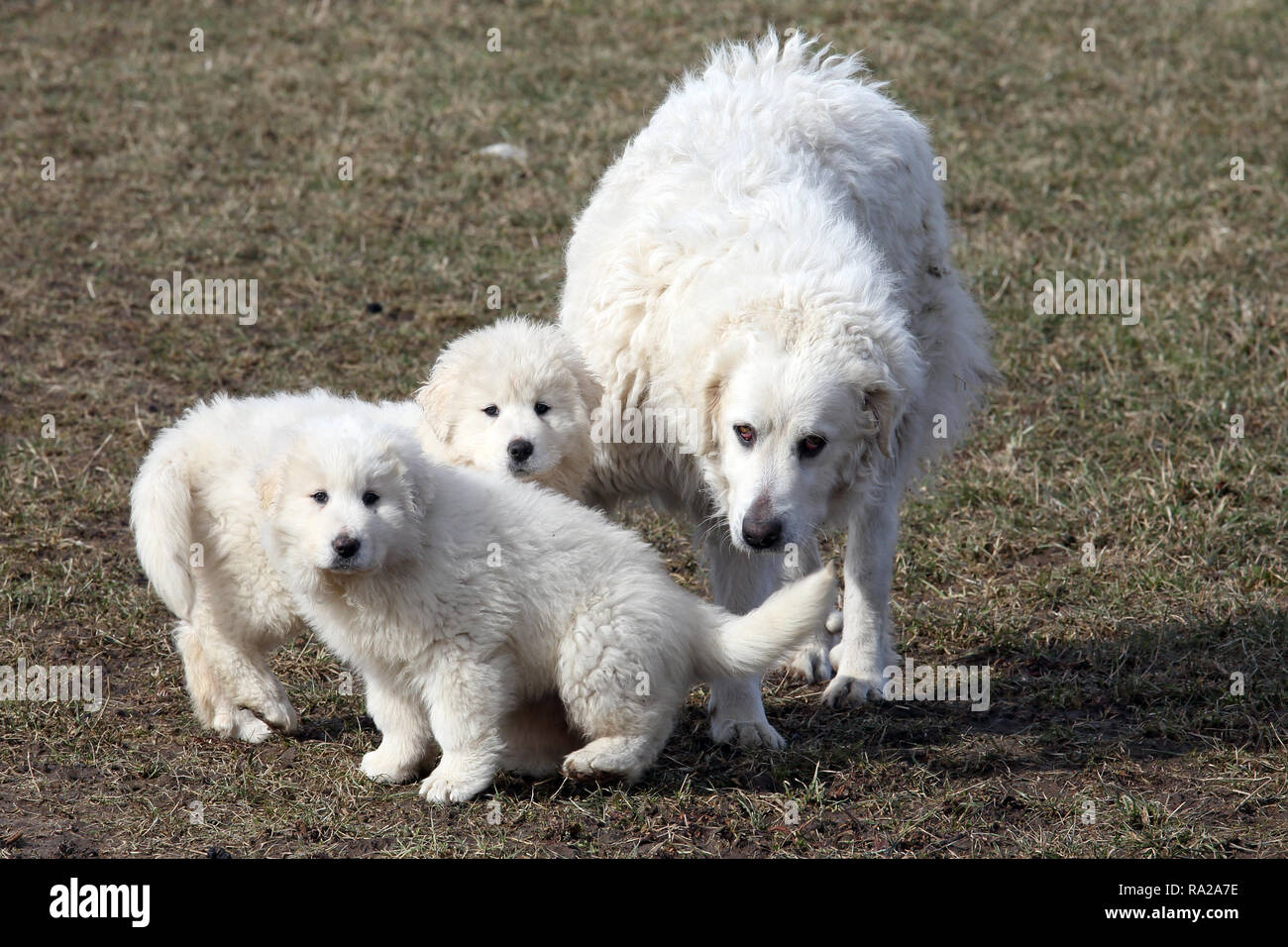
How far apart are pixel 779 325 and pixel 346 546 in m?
1.35

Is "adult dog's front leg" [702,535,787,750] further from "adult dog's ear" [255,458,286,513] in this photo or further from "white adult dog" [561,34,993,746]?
"adult dog's ear" [255,458,286,513]

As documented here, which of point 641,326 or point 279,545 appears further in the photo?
point 641,326

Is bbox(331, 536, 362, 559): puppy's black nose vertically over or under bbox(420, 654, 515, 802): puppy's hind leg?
over

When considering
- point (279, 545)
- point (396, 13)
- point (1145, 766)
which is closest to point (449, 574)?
point (279, 545)

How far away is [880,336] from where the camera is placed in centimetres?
425

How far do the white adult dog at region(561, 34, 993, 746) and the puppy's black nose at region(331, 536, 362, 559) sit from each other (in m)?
1.06

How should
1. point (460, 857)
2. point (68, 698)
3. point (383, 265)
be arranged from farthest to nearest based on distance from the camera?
1. point (383, 265)
2. point (68, 698)
3. point (460, 857)

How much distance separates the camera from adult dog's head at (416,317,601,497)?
4.46 m

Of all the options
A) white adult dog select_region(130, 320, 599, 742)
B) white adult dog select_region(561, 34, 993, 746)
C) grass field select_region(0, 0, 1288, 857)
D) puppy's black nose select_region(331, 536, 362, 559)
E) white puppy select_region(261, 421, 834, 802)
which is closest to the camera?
puppy's black nose select_region(331, 536, 362, 559)

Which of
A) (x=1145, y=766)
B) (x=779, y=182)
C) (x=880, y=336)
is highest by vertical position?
(x=779, y=182)

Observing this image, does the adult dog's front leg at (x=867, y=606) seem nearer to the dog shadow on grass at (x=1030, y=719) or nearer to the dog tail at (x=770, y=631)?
the dog shadow on grass at (x=1030, y=719)

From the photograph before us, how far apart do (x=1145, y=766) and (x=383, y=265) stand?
5658 mm

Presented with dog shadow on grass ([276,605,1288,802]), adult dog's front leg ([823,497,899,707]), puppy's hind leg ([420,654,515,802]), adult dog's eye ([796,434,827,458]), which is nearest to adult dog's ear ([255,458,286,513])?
puppy's hind leg ([420,654,515,802])
